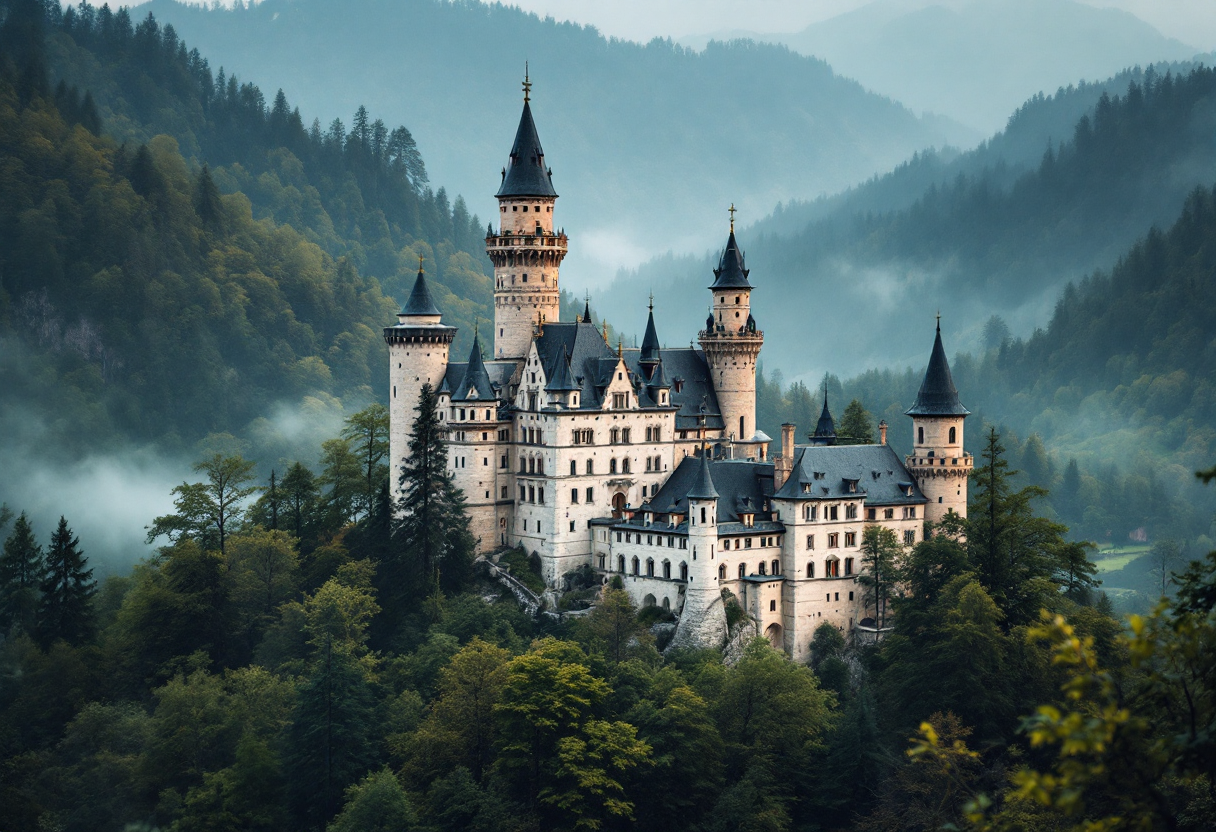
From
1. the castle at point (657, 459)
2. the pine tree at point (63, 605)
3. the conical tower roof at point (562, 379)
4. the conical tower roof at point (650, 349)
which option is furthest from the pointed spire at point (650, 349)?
the pine tree at point (63, 605)

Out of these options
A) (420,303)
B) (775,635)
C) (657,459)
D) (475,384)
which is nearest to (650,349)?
(657,459)

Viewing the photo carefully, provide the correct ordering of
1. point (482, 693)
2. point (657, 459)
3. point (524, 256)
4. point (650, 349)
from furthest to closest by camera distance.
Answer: point (524, 256) < point (650, 349) < point (657, 459) < point (482, 693)

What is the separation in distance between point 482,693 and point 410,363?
25.1 meters

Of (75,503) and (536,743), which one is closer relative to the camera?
(536,743)

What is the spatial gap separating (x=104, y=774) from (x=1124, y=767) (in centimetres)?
6198

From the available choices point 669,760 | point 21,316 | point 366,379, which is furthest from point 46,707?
point 366,379

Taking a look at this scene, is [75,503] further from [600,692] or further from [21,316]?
[600,692]

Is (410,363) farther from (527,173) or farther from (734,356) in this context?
(734,356)

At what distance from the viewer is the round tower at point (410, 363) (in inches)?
3602

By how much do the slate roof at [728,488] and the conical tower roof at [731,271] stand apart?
547 inches

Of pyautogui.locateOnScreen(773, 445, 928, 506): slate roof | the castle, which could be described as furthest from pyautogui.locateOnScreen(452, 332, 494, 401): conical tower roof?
pyautogui.locateOnScreen(773, 445, 928, 506): slate roof

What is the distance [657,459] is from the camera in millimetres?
90750

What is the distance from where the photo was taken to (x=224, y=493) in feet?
327

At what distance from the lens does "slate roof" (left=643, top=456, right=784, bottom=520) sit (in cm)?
8381
